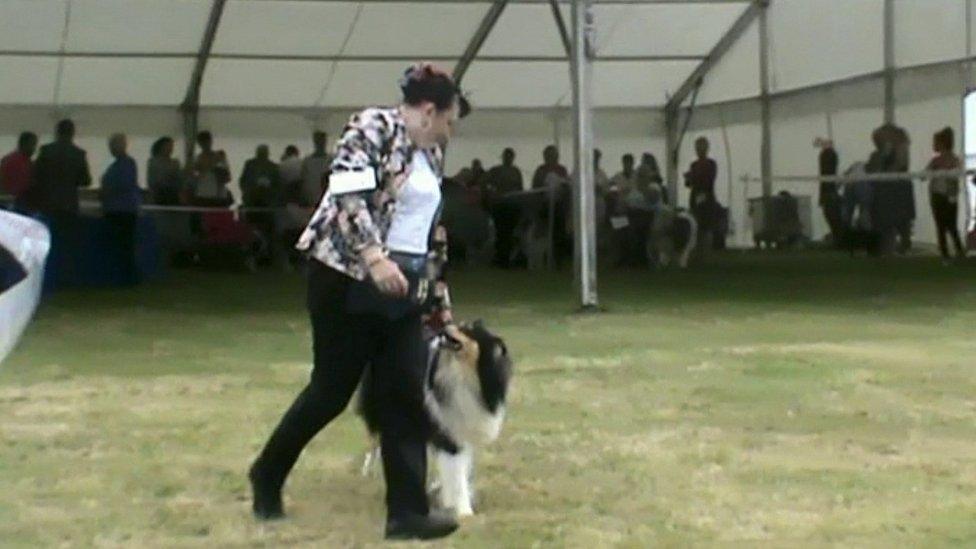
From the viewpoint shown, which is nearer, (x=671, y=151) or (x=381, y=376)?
(x=381, y=376)

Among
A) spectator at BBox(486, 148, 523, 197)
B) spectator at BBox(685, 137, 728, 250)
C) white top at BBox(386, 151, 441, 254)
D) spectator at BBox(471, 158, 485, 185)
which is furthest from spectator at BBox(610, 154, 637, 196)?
white top at BBox(386, 151, 441, 254)

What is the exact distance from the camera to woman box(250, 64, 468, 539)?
479 centimetres

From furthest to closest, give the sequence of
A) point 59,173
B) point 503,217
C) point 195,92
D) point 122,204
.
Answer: point 195,92, point 503,217, point 122,204, point 59,173

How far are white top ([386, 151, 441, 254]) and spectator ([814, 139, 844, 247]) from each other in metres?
20.2

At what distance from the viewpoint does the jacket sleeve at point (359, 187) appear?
15.6 ft

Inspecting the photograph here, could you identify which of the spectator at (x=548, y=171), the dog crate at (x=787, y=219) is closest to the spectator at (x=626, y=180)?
the spectator at (x=548, y=171)

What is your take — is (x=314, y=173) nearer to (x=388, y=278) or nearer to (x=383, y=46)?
(x=383, y=46)

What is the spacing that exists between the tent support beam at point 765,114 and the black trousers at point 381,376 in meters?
21.3

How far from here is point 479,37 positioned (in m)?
24.8

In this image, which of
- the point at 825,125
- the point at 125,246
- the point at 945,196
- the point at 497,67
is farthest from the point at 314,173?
the point at 825,125

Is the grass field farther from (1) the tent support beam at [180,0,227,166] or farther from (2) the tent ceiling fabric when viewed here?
(1) the tent support beam at [180,0,227,166]

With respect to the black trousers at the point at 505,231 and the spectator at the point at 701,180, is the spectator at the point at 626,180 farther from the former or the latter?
the black trousers at the point at 505,231

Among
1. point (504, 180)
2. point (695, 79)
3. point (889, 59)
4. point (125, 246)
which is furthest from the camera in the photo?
point (695, 79)

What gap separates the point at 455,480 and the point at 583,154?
9.05 meters
